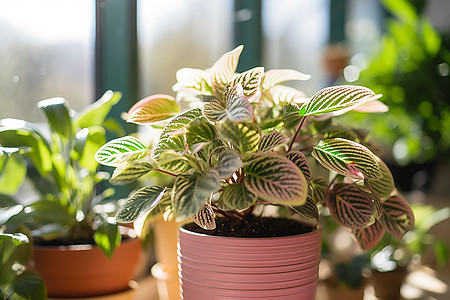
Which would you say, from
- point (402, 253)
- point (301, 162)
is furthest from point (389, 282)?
point (301, 162)

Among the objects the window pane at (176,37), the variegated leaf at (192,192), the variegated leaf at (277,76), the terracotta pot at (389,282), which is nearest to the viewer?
the variegated leaf at (192,192)

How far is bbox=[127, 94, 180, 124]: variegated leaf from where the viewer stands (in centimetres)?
93

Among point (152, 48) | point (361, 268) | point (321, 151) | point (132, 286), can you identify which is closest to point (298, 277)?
point (321, 151)

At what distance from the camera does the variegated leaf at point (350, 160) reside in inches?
33.4

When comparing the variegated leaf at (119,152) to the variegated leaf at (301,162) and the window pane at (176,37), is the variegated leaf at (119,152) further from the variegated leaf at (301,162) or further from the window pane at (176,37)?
the window pane at (176,37)

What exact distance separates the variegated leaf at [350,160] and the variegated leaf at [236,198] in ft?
0.49

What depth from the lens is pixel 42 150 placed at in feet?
3.70

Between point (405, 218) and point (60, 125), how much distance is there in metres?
0.71

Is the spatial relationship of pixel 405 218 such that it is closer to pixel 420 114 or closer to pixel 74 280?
pixel 74 280

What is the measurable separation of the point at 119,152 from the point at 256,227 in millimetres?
292

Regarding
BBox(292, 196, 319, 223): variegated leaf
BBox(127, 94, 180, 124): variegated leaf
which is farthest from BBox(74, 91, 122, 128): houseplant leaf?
BBox(292, 196, 319, 223): variegated leaf

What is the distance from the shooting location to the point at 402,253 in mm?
1604

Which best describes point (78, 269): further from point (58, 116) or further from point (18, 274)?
point (58, 116)

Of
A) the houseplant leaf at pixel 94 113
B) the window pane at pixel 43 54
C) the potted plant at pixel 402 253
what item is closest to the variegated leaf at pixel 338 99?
the houseplant leaf at pixel 94 113
